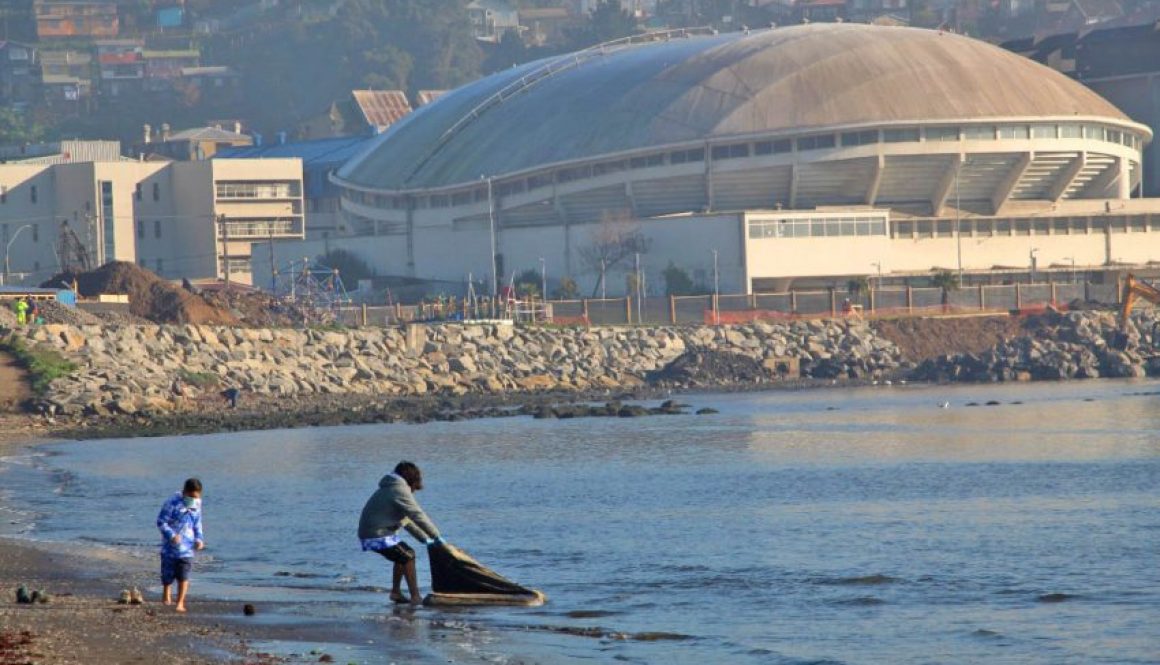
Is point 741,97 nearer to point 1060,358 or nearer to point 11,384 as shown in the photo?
point 1060,358

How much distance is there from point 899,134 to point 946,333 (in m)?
10.4

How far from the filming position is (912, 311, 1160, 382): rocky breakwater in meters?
71.4

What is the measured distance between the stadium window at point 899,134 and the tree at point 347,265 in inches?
1063

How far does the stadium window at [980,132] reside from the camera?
3420 inches

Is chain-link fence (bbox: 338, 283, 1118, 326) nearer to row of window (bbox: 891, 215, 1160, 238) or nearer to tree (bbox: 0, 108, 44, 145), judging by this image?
row of window (bbox: 891, 215, 1160, 238)

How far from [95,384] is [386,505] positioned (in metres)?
33.1

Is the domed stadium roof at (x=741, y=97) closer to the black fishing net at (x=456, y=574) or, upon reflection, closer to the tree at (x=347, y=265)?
the tree at (x=347, y=265)

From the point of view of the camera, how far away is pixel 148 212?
11625cm

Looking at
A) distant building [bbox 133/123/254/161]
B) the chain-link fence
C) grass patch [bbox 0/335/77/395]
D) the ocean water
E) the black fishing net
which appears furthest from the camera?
distant building [bbox 133/123/254/161]

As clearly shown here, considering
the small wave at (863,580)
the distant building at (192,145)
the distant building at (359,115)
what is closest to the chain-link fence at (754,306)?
the small wave at (863,580)

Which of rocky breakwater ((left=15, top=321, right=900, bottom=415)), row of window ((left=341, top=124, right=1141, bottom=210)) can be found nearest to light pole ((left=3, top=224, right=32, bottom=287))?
row of window ((left=341, top=124, right=1141, bottom=210))

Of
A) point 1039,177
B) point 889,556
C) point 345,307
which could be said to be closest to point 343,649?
point 889,556

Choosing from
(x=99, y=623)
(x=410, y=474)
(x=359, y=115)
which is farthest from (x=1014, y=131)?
(x=359, y=115)

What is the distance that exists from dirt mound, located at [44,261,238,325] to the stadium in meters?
21.1
